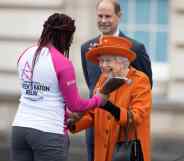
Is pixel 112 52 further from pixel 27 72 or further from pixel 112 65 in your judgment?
pixel 27 72

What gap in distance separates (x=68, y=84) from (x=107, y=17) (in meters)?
0.94

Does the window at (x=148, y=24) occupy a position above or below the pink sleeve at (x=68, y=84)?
above

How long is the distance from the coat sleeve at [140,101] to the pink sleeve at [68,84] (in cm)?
23

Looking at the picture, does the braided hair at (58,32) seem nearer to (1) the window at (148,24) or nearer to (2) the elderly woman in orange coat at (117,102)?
(2) the elderly woman in orange coat at (117,102)

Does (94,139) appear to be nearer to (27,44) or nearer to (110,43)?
(110,43)

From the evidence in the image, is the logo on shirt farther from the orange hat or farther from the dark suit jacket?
the dark suit jacket

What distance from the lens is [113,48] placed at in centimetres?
569

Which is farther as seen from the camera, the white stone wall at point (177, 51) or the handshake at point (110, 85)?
the white stone wall at point (177, 51)

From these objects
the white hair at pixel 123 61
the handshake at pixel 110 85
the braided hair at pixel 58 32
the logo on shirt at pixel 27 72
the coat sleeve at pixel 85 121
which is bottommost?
the coat sleeve at pixel 85 121

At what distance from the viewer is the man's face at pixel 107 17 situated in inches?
248

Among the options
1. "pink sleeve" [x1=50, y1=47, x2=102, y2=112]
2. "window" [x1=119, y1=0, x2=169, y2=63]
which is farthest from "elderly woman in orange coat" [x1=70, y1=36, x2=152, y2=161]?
"window" [x1=119, y1=0, x2=169, y2=63]

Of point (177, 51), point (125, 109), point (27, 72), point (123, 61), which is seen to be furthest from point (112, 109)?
point (177, 51)

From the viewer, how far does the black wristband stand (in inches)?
223

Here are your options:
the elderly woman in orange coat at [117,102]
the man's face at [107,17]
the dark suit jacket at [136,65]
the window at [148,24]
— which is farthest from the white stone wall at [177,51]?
the elderly woman in orange coat at [117,102]
